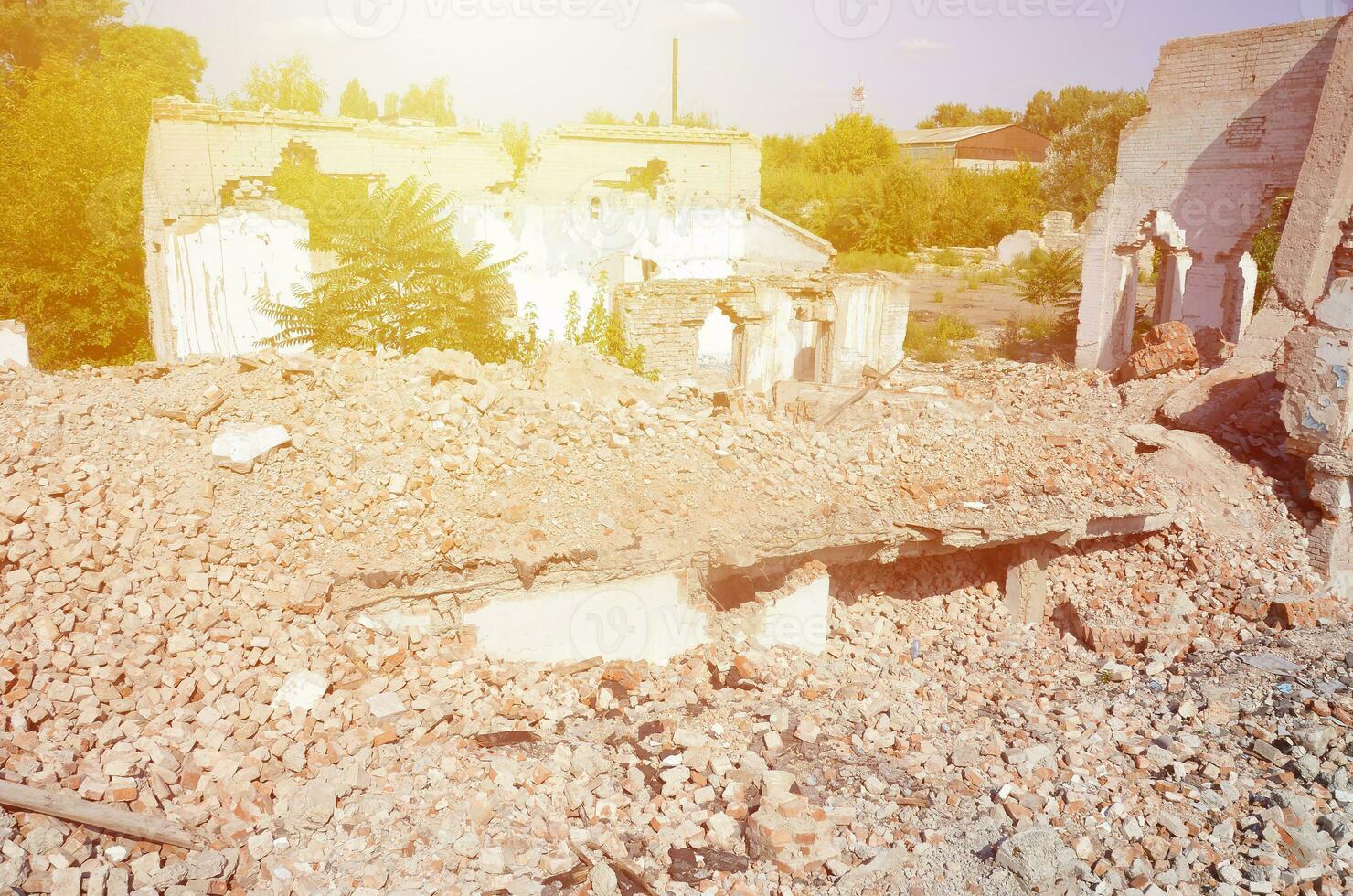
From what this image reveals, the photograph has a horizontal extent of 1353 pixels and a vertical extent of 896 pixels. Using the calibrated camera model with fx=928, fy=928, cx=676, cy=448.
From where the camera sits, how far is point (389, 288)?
11.0 m


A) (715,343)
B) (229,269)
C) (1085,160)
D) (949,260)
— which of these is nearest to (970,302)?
(949,260)

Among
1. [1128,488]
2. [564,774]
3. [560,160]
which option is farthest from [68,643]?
[560,160]

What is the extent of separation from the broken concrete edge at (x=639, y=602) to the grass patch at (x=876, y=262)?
24.7 m

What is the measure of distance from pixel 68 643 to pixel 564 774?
9.32 feet

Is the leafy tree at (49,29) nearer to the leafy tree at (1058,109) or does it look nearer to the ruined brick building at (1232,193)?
the ruined brick building at (1232,193)

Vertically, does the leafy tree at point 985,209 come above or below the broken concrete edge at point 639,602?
above

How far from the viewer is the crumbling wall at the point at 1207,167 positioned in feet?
45.1

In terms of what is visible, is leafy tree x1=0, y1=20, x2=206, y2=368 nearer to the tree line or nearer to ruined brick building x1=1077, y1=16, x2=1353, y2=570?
ruined brick building x1=1077, y1=16, x2=1353, y2=570

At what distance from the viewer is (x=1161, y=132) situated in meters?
15.4

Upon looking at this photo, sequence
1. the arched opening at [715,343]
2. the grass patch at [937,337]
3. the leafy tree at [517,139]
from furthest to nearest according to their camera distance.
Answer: the leafy tree at [517,139] → the grass patch at [937,337] → the arched opening at [715,343]

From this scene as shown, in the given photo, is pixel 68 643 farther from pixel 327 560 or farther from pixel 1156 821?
pixel 1156 821

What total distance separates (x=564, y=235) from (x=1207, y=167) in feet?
34.2

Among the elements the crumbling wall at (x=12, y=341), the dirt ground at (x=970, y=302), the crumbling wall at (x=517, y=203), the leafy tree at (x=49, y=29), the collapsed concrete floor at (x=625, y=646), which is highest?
the leafy tree at (x=49, y=29)

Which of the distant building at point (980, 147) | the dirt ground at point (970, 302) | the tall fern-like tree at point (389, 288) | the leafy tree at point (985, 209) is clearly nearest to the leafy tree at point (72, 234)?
the tall fern-like tree at point (389, 288)
